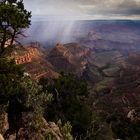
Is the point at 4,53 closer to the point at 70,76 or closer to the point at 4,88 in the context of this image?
the point at 4,88

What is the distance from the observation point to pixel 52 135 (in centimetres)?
3788

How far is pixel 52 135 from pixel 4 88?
Result: 7572mm

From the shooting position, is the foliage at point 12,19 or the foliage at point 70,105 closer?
the foliage at point 12,19

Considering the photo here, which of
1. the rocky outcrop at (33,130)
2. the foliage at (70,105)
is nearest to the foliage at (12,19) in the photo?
the rocky outcrop at (33,130)

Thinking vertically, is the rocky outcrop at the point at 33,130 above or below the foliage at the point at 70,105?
above

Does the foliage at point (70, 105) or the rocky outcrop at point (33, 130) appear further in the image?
the foliage at point (70, 105)

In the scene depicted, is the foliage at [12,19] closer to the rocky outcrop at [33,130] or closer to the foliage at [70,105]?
the rocky outcrop at [33,130]

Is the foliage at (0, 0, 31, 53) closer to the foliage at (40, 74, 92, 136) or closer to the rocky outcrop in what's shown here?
the rocky outcrop

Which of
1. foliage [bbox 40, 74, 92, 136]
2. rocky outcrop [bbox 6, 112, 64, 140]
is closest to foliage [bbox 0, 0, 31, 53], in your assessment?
rocky outcrop [bbox 6, 112, 64, 140]

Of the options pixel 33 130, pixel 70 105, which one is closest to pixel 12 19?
pixel 33 130

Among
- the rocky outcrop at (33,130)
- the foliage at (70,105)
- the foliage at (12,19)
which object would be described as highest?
the foliage at (12,19)

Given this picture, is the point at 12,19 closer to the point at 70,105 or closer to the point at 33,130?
the point at 33,130

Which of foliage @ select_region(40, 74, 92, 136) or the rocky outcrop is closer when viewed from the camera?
the rocky outcrop

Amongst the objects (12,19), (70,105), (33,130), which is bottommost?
(70,105)
